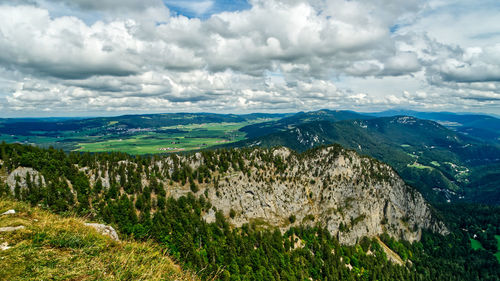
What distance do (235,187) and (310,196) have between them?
64.8 meters

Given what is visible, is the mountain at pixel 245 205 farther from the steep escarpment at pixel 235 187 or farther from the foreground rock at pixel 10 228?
the foreground rock at pixel 10 228

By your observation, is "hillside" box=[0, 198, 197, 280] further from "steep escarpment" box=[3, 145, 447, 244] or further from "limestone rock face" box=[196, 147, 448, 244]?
"limestone rock face" box=[196, 147, 448, 244]

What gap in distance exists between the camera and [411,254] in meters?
192

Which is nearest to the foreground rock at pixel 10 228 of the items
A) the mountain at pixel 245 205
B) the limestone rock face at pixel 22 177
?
the mountain at pixel 245 205

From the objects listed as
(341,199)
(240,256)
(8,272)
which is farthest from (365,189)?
(8,272)

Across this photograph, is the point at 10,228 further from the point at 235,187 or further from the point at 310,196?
the point at 310,196

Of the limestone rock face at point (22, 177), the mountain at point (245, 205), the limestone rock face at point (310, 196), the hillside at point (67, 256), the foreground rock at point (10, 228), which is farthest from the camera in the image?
the limestone rock face at point (310, 196)

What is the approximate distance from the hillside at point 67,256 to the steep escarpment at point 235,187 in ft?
306

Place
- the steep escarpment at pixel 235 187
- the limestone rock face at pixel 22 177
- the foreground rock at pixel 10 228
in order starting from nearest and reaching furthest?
1. the foreground rock at pixel 10 228
2. the limestone rock face at pixel 22 177
3. the steep escarpment at pixel 235 187

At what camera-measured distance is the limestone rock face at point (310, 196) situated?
488ft

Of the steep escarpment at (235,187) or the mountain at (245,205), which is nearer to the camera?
the mountain at (245,205)

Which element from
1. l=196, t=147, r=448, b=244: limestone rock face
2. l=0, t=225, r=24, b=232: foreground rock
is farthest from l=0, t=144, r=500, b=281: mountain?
l=0, t=225, r=24, b=232: foreground rock

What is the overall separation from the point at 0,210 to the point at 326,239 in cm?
16706

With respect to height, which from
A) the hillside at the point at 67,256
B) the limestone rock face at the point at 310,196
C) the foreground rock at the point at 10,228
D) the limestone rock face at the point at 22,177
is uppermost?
the foreground rock at the point at 10,228
